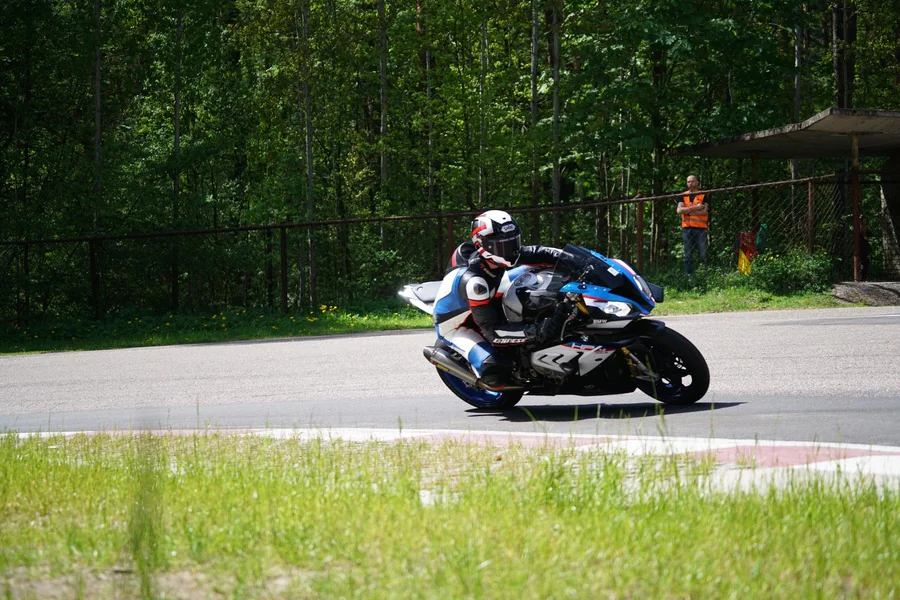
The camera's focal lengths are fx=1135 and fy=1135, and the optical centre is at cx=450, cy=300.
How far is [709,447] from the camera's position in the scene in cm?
654

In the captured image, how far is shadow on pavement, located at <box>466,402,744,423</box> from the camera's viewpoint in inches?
346

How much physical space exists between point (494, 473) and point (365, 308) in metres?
17.5

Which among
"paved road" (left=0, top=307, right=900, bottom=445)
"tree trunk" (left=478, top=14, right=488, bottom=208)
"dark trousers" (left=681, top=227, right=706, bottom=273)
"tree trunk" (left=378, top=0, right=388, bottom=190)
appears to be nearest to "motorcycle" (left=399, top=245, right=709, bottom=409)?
"paved road" (left=0, top=307, right=900, bottom=445)

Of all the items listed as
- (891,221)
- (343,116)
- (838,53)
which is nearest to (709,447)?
(891,221)

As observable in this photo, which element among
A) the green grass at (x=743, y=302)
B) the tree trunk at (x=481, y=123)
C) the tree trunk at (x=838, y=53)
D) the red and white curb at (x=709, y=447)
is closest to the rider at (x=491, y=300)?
the red and white curb at (x=709, y=447)

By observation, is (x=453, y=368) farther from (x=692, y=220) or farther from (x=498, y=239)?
(x=692, y=220)

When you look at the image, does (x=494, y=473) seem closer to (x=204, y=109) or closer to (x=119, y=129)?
(x=119, y=129)

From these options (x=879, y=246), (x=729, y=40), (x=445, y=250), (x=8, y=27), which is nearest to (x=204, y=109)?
(x=8, y=27)

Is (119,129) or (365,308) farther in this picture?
(119,129)

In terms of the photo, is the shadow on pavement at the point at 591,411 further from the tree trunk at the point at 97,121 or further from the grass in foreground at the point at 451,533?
the tree trunk at the point at 97,121

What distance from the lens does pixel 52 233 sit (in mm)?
24859

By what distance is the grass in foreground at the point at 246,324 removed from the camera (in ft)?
66.2

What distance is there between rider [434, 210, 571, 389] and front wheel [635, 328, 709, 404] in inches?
28.9

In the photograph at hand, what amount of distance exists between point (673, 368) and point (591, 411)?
84cm
